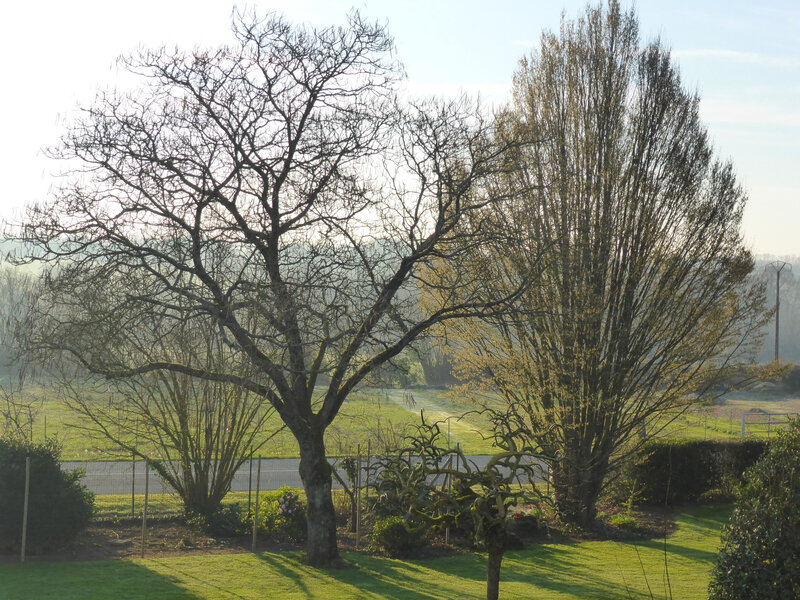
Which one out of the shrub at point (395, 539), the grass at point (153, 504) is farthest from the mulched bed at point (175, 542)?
the grass at point (153, 504)

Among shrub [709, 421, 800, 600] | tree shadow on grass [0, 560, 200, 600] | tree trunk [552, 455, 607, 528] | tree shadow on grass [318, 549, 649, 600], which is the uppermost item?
shrub [709, 421, 800, 600]

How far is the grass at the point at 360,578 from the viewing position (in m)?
11.2

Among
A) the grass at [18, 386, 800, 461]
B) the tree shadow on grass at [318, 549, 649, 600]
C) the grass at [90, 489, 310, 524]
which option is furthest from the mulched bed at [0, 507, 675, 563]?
the grass at [18, 386, 800, 461]

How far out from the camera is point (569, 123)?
17.6 m

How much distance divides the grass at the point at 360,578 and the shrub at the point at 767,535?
374cm

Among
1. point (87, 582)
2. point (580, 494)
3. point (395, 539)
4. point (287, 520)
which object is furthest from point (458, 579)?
point (87, 582)

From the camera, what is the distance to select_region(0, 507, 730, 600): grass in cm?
1118

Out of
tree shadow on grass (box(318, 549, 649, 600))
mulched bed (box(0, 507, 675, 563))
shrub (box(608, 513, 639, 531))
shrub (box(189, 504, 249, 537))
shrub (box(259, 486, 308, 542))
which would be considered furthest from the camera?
shrub (box(608, 513, 639, 531))

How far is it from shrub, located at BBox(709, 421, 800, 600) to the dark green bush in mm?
10599

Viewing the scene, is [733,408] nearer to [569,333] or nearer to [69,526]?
[569,333]

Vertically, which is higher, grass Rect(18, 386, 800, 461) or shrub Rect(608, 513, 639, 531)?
grass Rect(18, 386, 800, 461)

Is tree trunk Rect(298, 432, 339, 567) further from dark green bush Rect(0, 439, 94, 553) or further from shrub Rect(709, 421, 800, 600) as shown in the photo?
shrub Rect(709, 421, 800, 600)

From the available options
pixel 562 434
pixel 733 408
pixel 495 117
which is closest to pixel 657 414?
pixel 562 434

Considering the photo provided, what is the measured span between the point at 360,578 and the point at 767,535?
6883 millimetres
